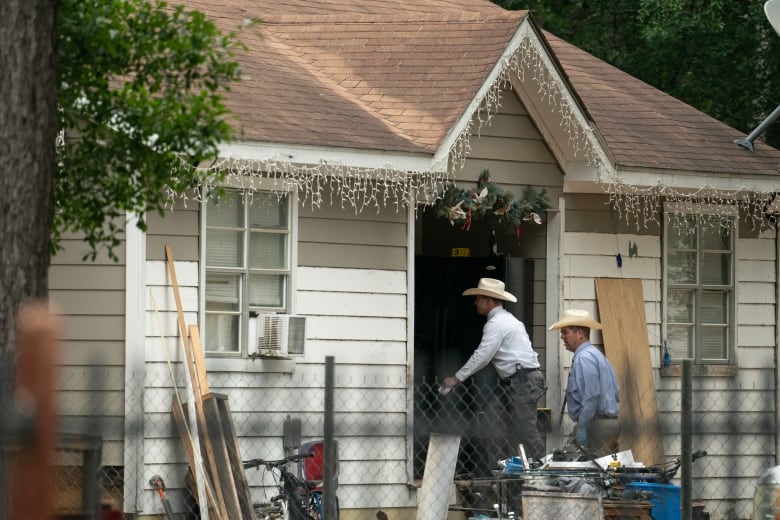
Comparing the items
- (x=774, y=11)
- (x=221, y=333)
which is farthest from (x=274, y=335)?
(x=774, y=11)

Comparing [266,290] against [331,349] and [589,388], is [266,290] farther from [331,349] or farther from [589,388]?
[589,388]

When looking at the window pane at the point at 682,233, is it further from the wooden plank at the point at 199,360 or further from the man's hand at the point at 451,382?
the wooden plank at the point at 199,360

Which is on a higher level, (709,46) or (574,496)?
(709,46)

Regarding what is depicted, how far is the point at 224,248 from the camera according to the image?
11977 millimetres

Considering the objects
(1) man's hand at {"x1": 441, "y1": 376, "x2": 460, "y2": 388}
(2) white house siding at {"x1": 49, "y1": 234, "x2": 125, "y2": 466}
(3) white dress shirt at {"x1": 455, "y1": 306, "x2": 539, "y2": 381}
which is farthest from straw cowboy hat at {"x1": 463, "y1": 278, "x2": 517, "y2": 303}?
(2) white house siding at {"x1": 49, "y1": 234, "x2": 125, "y2": 466}

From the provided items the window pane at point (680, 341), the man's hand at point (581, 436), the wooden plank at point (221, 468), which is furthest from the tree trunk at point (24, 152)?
the window pane at point (680, 341)

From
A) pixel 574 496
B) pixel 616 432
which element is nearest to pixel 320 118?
pixel 574 496

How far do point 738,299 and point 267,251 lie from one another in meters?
5.08

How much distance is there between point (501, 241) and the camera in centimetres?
1464

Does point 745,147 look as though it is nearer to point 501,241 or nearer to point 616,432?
point 501,241

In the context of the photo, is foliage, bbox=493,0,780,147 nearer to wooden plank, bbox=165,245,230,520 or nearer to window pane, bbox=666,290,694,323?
window pane, bbox=666,290,694,323

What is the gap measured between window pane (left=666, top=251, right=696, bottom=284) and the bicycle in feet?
16.1

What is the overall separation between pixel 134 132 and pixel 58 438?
425cm

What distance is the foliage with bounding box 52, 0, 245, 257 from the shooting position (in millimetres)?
8883
